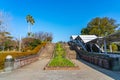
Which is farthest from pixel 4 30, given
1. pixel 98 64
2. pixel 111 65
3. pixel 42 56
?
pixel 111 65

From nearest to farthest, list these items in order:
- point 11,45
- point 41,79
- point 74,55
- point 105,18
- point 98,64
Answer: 1. point 41,79
2. point 98,64
3. point 74,55
4. point 11,45
5. point 105,18

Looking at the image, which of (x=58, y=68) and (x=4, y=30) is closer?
(x=58, y=68)

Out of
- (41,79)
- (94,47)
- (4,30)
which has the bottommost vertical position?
(41,79)

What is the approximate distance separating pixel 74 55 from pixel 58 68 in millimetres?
14255

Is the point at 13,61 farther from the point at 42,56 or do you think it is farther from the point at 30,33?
the point at 30,33

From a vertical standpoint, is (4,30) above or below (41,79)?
above

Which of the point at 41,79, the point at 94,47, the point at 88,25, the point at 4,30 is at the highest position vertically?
the point at 88,25

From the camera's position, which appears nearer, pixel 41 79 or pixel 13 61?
pixel 41 79

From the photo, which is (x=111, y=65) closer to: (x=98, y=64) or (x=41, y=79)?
(x=98, y=64)

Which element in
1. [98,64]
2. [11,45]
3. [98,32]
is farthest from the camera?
[98,32]

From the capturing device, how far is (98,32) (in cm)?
5106

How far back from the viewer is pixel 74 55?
27.0 m

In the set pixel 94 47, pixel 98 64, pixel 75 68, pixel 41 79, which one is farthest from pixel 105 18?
pixel 41 79

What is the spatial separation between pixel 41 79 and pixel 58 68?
438 cm
